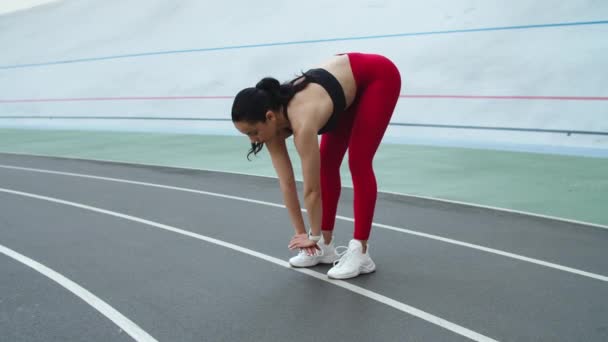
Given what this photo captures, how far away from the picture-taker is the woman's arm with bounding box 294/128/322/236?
3.19m

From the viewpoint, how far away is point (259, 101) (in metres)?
3.21

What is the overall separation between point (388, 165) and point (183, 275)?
4786 mm

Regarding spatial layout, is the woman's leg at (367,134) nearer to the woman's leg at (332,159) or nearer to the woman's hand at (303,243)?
the woman's leg at (332,159)

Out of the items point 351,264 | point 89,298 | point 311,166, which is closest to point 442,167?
point 351,264

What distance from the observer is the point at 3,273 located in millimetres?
4047

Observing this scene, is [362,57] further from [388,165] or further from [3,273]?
[388,165]

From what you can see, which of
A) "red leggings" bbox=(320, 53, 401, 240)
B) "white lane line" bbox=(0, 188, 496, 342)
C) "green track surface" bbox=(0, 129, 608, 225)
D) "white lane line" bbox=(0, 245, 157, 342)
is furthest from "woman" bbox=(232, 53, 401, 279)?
"green track surface" bbox=(0, 129, 608, 225)

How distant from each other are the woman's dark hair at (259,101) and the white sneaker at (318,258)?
105 cm

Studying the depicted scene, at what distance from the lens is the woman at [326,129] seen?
10.6 feet

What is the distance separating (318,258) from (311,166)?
1013 millimetres

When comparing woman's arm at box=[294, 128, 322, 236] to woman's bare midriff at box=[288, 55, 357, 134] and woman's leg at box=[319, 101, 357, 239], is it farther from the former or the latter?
woman's leg at box=[319, 101, 357, 239]

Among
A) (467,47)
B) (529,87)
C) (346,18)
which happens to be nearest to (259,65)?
(346,18)

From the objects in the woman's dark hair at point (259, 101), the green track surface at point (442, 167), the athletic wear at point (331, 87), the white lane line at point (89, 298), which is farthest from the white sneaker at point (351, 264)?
the green track surface at point (442, 167)

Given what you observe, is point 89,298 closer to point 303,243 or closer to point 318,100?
point 303,243
